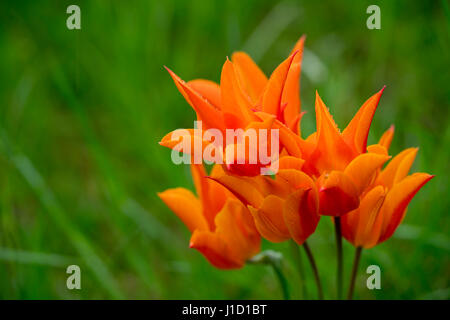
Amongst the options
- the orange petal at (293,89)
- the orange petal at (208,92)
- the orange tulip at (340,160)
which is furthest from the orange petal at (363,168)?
the orange petal at (208,92)

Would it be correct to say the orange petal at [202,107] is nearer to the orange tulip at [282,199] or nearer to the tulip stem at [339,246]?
the orange tulip at [282,199]

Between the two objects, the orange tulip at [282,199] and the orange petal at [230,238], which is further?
the orange petal at [230,238]

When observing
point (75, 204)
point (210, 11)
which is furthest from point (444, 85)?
point (75, 204)

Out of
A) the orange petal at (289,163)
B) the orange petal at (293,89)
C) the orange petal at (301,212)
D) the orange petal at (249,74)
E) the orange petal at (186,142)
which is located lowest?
the orange petal at (301,212)

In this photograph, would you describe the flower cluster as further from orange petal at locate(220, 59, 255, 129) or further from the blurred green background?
the blurred green background

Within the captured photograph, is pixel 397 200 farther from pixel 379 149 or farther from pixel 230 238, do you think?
pixel 230 238

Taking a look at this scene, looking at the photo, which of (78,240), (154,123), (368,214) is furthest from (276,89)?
(154,123)
